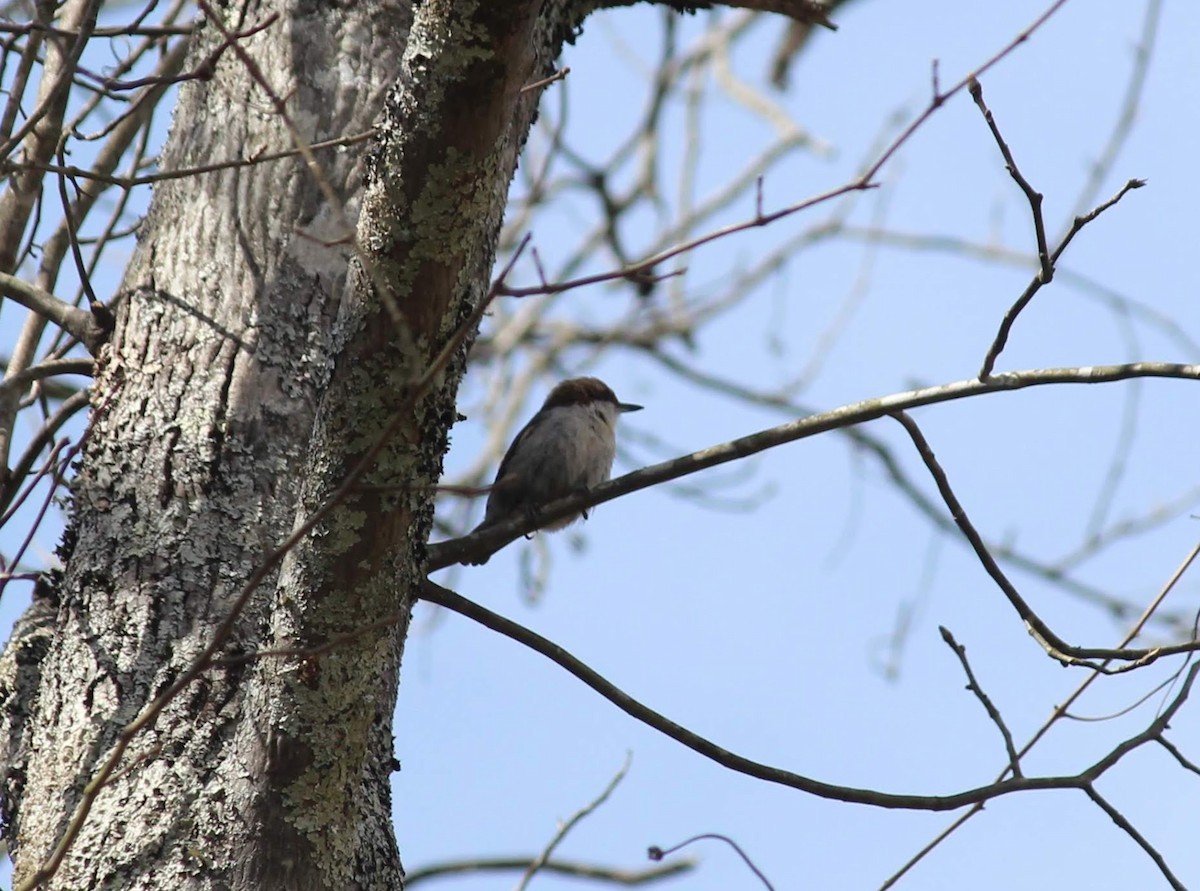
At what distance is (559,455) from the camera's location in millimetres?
5070

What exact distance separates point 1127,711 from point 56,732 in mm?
2378

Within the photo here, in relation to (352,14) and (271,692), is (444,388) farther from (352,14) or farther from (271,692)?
(352,14)

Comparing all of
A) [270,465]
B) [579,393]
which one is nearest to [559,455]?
[579,393]

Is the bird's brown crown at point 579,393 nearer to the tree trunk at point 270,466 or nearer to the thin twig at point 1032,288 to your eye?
the tree trunk at point 270,466

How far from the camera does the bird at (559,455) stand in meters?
5.07

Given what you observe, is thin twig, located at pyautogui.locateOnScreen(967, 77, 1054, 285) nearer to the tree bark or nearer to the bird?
the tree bark

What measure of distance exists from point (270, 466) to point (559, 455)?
2.47 m

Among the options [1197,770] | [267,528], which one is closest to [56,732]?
[267,528]

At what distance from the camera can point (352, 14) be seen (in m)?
3.11

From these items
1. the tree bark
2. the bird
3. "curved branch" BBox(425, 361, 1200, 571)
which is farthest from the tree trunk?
the bird

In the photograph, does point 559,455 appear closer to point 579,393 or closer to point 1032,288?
point 579,393

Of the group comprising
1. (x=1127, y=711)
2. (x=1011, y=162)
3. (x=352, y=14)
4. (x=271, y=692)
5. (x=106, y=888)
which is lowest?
(x=106, y=888)

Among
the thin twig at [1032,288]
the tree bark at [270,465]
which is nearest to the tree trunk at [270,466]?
the tree bark at [270,465]

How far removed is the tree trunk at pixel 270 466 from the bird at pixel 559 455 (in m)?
1.98
